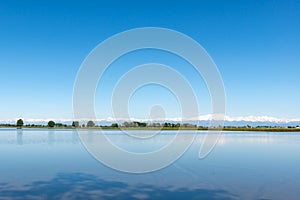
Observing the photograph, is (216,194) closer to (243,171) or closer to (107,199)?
(107,199)

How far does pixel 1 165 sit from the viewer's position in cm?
1766

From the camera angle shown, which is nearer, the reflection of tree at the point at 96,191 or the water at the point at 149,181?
the reflection of tree at the point at 96,191

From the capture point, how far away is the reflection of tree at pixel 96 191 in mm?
10719

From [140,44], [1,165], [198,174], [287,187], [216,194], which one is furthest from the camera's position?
[140,44]

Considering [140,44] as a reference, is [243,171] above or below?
below

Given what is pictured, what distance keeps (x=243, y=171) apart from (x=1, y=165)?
15.2 meters

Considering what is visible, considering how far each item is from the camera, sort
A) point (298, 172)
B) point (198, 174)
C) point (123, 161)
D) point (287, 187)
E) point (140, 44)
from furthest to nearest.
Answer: point (140, 44), point (123, 161), point (298, 172), point (198, 174), point (287, 187)

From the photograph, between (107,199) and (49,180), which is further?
(49,180)

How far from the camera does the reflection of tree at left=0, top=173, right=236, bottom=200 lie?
10.7m

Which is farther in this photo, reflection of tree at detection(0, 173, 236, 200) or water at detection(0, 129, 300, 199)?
water at detection(0, 129, 300, 199)

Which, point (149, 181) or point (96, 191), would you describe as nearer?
point (96, 191)

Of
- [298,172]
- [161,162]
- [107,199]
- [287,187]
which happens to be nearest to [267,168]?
[298,172]

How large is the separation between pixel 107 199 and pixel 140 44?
61.9 ft

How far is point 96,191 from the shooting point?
11523 mm
